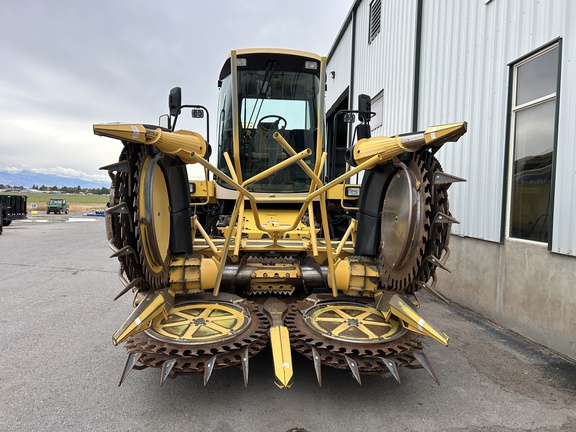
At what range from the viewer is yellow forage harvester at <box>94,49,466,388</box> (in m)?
2.84

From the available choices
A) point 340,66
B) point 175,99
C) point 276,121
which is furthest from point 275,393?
point 340,66

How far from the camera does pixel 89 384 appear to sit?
3291 mm

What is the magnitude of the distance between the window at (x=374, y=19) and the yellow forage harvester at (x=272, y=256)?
763 cm

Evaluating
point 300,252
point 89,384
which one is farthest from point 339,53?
point 89,384

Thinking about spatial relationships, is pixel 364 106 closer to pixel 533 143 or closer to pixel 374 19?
pixel 533 143

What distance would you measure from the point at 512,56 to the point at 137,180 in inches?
193

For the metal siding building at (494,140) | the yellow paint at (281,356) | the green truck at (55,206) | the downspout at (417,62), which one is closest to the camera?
the yellow paint at (281,356)

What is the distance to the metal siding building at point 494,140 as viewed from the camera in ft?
13.6

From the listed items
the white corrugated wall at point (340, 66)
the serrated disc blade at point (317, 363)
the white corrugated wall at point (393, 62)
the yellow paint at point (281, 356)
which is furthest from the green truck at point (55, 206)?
the serrated disc blade at point (317, 363)

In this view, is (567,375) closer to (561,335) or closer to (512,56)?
(561,335)

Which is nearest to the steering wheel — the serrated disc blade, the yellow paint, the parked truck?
the yellow paint

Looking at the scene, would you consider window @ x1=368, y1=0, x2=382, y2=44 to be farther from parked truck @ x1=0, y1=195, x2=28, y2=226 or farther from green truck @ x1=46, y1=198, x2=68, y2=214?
green truck @ x1=46, y1=198, x2=68, y2=214

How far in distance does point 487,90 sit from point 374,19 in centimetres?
695

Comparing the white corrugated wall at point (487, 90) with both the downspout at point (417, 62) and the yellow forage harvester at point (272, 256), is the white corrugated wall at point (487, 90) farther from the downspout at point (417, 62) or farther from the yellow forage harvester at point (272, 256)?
the yellow forage harvester at point (272, 256)
